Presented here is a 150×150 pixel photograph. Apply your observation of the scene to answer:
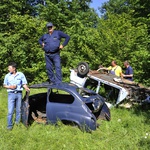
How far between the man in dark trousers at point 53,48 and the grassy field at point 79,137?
4.99 ft

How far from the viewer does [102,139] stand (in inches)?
208

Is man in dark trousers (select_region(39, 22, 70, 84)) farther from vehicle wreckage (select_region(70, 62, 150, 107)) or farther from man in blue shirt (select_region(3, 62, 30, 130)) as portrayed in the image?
vehicle wreckage (select_region(70, 62, 150, 107))

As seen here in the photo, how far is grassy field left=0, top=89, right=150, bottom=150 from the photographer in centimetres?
486

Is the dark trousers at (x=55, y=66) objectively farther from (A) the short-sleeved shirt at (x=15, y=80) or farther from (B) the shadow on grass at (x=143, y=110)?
(B) the shadow on grass at (x=143, y=110)

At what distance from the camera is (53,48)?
6.67 m

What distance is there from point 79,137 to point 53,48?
2.60m

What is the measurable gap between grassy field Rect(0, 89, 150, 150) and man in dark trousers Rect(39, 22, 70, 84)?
1522 millimetres

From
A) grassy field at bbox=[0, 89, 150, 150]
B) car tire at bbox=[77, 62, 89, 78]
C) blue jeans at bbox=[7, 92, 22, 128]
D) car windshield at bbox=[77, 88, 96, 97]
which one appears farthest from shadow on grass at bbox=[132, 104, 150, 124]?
blue jeans at bbox=[7, 92, 22, 128]

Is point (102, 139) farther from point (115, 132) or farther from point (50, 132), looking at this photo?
point (50, 132)

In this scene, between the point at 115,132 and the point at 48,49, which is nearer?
the point at 115,132

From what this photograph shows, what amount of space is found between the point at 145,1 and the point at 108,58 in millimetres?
9530

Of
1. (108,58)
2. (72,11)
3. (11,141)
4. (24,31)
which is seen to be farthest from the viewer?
(72,11)

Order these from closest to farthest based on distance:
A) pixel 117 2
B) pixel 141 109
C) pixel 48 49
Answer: pixel 48 49 < pixel 141 109 < pixel 117 2

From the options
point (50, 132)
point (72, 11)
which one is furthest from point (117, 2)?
point (50, 132)
